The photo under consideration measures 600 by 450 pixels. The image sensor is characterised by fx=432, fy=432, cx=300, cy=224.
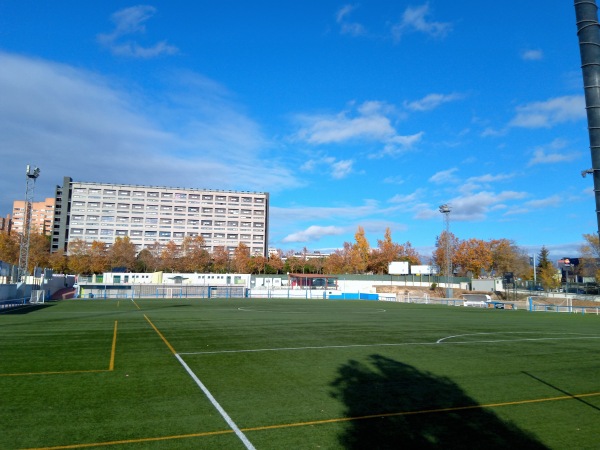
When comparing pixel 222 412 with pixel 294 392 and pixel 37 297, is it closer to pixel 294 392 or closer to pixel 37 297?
pixel 294 392

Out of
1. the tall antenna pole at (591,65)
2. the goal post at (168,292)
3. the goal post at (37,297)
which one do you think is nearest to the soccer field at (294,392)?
the tall antenna pole at (591,65)

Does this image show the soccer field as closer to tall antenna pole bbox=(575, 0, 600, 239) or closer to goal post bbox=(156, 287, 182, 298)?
tall antenna pole bbox=(575, 0, 600, 239)

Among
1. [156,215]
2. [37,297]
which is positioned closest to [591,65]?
[37,297]

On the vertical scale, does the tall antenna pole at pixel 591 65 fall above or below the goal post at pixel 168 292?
above

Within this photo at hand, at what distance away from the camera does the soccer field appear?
301 inches

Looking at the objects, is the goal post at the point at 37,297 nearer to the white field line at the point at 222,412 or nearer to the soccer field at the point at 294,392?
the soccer field at the point at 294,392

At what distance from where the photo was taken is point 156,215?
484 ft

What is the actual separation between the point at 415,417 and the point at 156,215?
485 feet

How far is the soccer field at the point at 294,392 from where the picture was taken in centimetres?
763

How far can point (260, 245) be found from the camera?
156000 millimetres

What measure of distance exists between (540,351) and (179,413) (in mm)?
15106

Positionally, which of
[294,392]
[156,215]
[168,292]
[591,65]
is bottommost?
[168,292]

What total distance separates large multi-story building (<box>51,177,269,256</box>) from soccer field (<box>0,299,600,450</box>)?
126882mm

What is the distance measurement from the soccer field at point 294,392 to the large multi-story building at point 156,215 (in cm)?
12688
